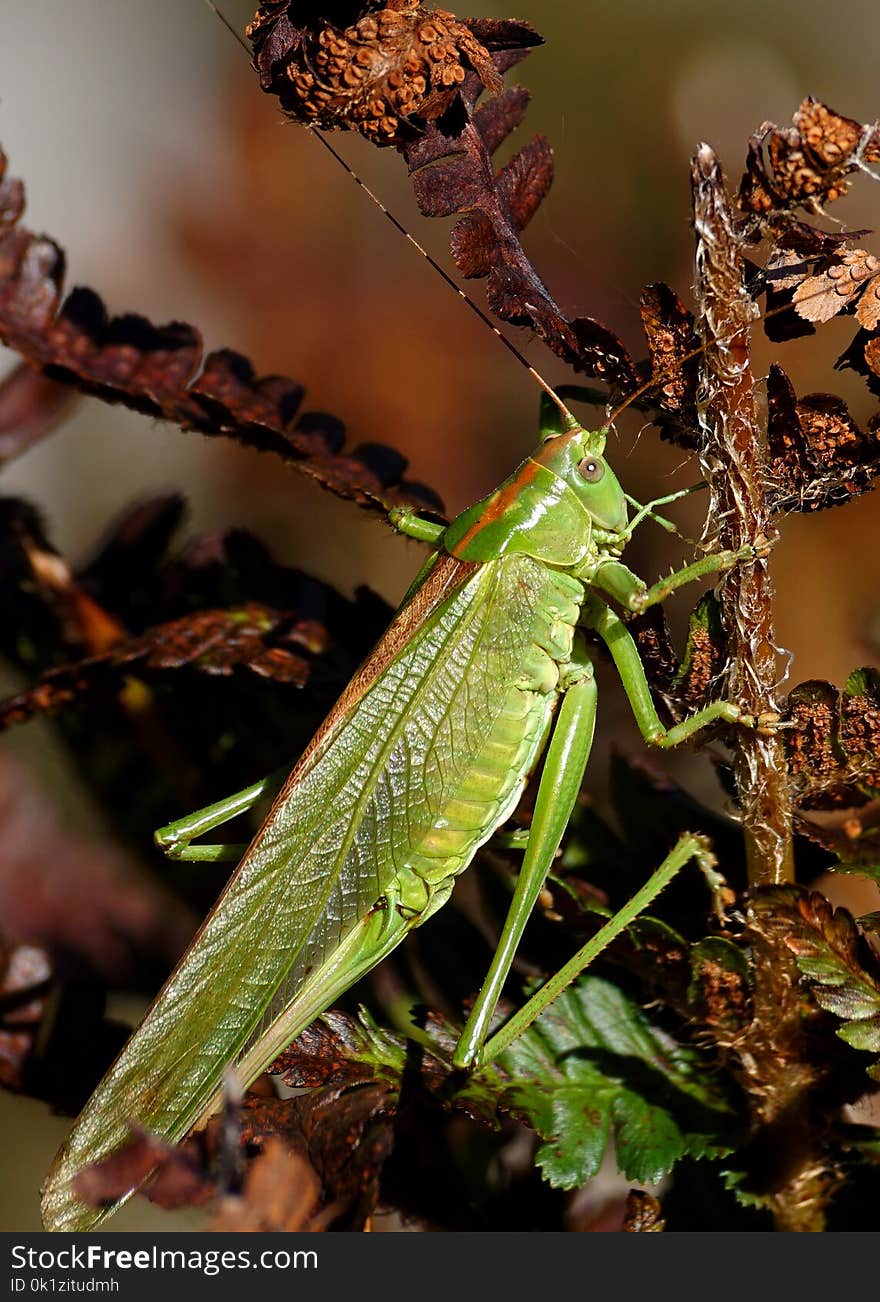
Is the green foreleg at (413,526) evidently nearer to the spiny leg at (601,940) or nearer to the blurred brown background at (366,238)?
the blurred brown background at (366,238)

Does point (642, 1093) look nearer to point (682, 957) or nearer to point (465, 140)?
point (682, 957)

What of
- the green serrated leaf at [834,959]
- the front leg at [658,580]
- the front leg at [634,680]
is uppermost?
the front leg at [658,580]

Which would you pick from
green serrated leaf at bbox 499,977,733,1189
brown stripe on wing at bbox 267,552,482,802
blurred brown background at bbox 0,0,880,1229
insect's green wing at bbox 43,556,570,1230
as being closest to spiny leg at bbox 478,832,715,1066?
green serrated leaf at bbox 499,977,733,1189

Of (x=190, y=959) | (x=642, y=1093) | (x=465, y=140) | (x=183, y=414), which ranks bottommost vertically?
(x=190, y=959)

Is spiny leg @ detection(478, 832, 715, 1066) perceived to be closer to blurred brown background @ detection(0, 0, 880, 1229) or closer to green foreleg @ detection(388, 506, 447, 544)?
green foreleg @ detection(388, 506, 447, 544)

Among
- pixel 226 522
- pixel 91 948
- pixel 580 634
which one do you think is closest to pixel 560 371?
pixel 226 522

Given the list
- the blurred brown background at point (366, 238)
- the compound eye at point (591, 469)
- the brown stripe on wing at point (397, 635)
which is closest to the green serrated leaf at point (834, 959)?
the brown stripe on wing at point (397, 635)
